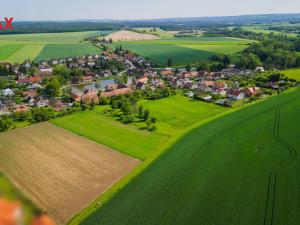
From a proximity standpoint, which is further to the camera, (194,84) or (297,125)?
(194,84)

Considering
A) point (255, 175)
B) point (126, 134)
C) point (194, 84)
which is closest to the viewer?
point (255, 175)

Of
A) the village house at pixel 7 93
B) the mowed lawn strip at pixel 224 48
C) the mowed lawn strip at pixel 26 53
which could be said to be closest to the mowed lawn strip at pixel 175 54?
the mowed lawn strip at pixel 224 48

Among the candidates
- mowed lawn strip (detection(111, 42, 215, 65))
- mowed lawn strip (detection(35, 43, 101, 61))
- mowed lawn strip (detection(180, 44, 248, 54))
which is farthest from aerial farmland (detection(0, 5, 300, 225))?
mowed lawn strip (detection(180, 44, 248, 54))

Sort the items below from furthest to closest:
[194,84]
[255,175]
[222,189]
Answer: [194,84] < [255,175] < [222,189]

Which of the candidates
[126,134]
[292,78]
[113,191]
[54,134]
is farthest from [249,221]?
[292,78]

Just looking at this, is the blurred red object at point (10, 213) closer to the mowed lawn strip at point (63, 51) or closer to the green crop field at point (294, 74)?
the green crop field at point (294, 74)

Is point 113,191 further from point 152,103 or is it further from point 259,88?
point 259,88
